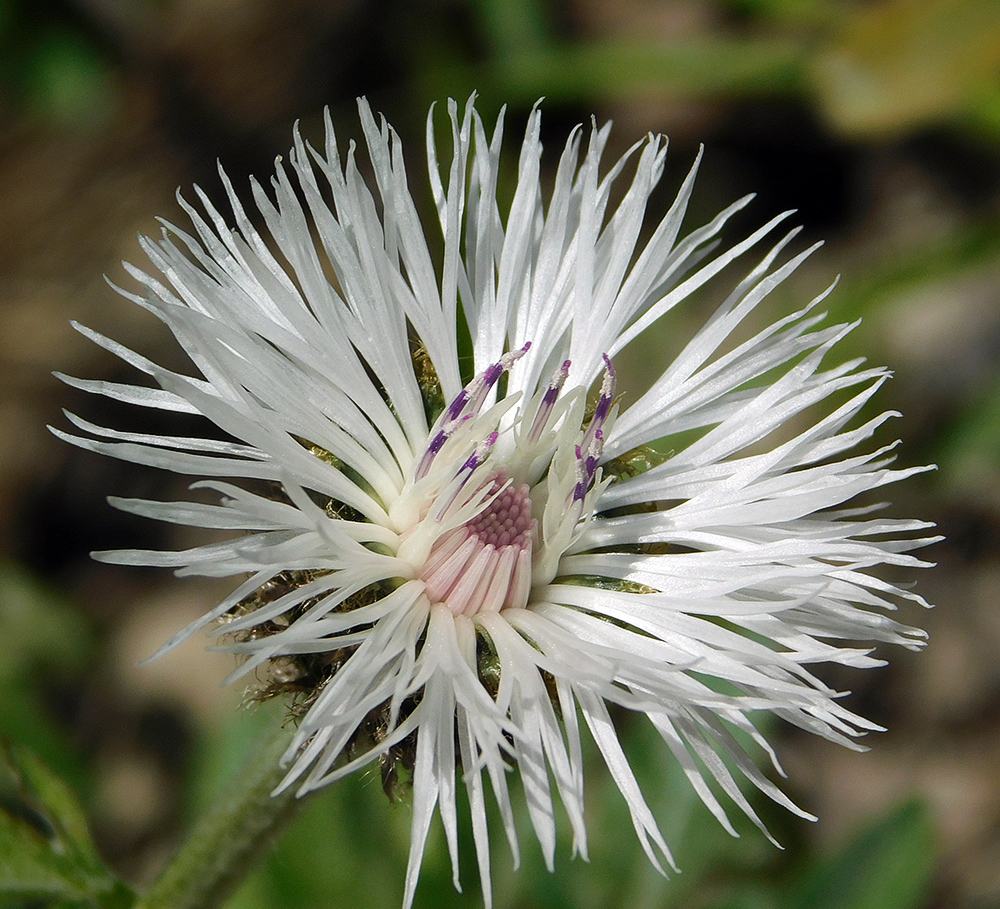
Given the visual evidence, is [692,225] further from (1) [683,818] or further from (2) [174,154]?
(1) [683,818]

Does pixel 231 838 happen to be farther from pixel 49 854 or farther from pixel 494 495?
pixel 494 495

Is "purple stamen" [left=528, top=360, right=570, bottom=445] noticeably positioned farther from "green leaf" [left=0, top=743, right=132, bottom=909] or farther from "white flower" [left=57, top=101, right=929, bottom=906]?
"green leaf" [left=0, top=743, right=132, bottom=909]

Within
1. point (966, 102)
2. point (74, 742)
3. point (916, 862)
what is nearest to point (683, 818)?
point (916, 862)

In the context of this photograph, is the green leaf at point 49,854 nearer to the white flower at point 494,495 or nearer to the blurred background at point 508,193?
the white flower at point 494,495

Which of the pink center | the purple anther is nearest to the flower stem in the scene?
the pink center

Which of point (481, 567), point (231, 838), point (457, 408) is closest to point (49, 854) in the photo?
point (231, 838)

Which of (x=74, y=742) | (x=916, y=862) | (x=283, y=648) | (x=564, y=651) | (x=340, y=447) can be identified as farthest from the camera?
(x=74, y=742)
